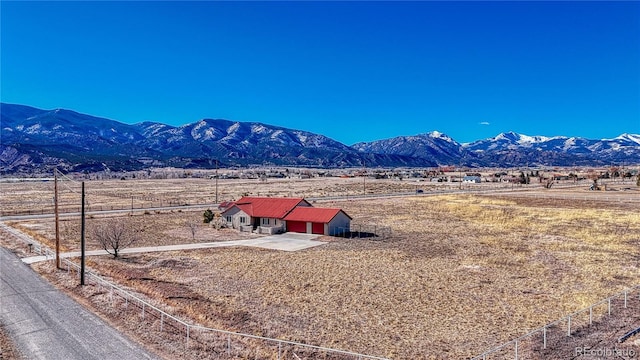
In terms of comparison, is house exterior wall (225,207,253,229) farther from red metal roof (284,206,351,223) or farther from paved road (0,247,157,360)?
paved road (0,247,157,360)

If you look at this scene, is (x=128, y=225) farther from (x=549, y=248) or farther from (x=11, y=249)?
(x=549, y=248)

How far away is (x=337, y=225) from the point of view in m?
53.6

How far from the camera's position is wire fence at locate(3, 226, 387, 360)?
1892 cm

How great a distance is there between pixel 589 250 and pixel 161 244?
41.9m

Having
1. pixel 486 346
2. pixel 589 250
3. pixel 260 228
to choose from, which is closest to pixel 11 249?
pixel 260 228

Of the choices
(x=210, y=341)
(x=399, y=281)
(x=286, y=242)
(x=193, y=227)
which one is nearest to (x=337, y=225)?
(x=286, y=242)

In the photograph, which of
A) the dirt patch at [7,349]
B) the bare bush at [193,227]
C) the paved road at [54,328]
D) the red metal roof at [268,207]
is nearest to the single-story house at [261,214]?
the red metal roof at [268,207]

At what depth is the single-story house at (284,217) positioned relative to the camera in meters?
53.4

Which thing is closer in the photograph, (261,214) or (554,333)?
(554,333)

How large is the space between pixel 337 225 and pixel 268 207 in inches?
394

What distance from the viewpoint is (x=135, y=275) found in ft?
107

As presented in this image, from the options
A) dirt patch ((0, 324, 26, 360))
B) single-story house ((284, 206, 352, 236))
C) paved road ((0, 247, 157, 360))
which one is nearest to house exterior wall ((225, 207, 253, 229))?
single-story house ((284, 206, 352, 236))

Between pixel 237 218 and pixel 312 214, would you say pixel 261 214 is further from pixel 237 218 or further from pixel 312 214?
pixel 312 214

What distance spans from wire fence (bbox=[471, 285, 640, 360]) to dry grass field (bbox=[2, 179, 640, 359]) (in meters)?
0.85
